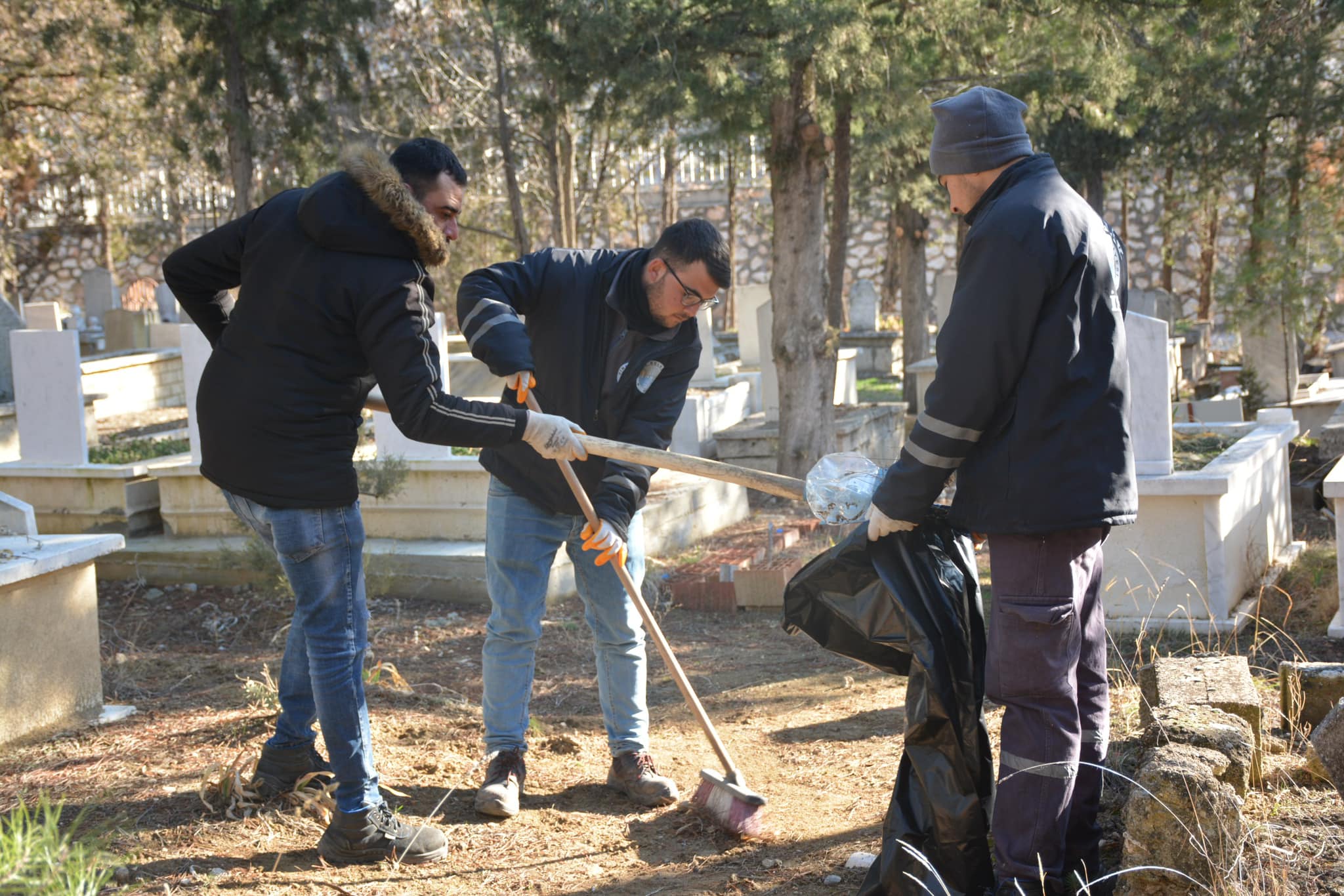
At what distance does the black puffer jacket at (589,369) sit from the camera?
A: 345 centimetres

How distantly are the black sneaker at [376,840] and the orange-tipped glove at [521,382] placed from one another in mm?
1194

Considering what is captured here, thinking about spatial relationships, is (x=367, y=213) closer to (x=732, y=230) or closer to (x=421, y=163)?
(x=421, y=163)

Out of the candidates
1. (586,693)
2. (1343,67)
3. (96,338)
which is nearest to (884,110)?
(1343,67)

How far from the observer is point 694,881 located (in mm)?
3066

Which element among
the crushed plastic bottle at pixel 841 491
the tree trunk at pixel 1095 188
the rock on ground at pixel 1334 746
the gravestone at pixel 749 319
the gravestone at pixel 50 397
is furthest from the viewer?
the tree trunk at pixel 1095 188

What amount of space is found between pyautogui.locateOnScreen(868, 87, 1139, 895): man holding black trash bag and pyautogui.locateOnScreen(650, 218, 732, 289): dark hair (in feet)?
2.83

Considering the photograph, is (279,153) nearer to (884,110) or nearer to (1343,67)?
(884,110)

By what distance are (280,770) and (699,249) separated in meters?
1.97

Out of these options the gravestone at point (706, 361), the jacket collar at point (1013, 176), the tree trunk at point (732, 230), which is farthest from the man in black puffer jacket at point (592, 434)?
the tree trunk at point (732, 230)

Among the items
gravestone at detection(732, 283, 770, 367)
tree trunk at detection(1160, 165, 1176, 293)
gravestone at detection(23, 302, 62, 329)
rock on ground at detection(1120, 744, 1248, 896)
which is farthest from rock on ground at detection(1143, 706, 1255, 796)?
tree trunk at detection(1160, 165, 1176, 293)

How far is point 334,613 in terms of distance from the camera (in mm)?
3002

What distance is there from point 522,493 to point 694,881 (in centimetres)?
120

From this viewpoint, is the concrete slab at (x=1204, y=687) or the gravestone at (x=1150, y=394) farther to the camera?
the gravestone at (x=1150, y=394)

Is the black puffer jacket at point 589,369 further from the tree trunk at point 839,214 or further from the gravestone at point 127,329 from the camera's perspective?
the gravestone at point 127,329
